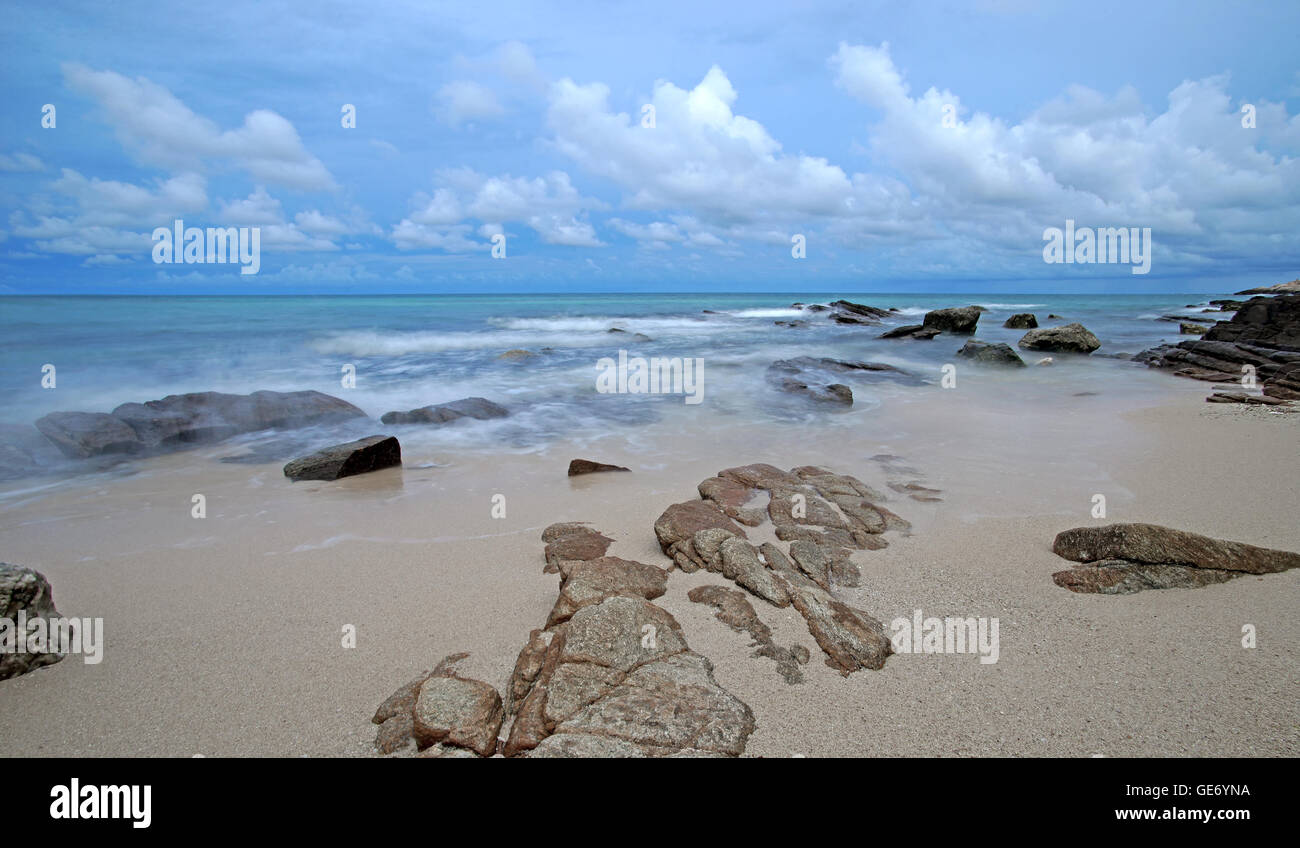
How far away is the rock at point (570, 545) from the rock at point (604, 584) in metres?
0.26

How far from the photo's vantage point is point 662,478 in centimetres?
690

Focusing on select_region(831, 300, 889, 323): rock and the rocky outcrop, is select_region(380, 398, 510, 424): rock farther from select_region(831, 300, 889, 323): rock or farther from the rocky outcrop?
select_region(831, 300, 889, 323): rock

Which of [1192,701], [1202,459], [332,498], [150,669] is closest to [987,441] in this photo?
[1202,459]

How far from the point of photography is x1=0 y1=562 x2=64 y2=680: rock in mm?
2994

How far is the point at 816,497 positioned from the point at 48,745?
5161 mm

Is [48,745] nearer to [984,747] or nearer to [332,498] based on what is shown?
[332,498]

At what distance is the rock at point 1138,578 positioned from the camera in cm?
368

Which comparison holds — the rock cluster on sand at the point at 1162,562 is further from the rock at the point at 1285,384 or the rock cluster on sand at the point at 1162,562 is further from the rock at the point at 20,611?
the rock at the point at 1285,384

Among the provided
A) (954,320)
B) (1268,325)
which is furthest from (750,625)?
(954,320)

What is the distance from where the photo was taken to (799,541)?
4.50m

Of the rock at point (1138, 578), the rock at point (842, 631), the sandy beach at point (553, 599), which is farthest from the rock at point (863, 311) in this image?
the rock at point (842, 631)

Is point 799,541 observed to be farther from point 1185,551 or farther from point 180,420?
point 180,420

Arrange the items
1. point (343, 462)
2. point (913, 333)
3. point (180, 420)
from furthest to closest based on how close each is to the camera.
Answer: point (913, 333)
point (180, 420)
point (343, 462)

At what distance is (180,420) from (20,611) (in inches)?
280
